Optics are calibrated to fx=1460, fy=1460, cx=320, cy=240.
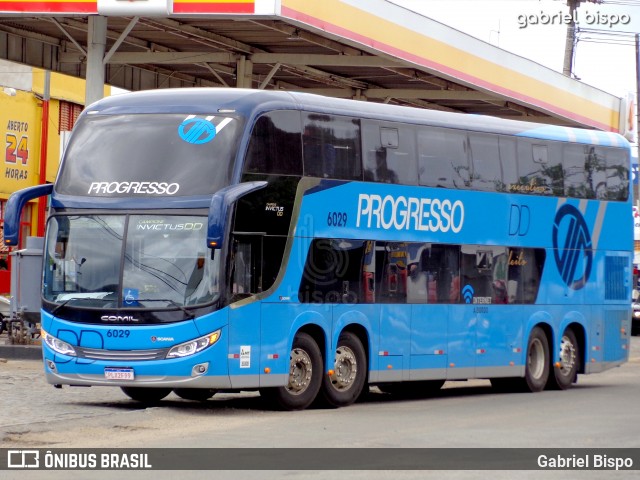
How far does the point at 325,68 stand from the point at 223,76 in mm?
3729

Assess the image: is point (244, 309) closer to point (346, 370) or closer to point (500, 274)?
point (346, 370)

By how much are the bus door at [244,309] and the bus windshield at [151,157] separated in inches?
31.9

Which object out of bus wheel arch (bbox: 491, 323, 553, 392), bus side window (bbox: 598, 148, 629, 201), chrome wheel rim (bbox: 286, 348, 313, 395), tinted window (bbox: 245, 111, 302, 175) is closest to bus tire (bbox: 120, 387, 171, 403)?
chrome wheel rim (bbox: 286, 348, 313, 395)

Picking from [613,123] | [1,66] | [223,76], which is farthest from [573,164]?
[1,66]

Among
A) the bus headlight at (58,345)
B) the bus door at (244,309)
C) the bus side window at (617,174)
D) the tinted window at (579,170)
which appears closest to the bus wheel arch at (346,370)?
the bus door at (244,309)

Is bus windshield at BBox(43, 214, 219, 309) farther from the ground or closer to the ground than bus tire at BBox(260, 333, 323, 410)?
farther from the ground

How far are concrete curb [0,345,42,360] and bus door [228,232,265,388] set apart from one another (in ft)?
→ 33.0

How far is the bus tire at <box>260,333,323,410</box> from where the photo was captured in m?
17.6

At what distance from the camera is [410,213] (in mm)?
19578

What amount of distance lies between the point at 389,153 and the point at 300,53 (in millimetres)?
14000

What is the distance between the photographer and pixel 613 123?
42.3m

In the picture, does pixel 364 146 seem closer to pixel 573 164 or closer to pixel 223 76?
pixel 573 164

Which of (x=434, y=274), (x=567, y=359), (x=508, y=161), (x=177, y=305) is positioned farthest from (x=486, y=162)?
(x=177, y=305)

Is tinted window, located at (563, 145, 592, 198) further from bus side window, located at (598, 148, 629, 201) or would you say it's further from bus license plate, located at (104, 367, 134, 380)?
bus license plate, located at (104, 367, 134, 380)
